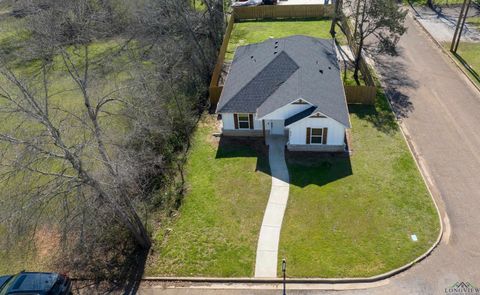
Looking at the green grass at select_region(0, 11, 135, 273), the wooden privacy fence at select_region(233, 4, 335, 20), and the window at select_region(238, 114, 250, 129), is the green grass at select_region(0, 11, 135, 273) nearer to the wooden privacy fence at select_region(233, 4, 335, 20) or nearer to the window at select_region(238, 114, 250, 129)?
the window at select_region(238, 114, 250, 129)

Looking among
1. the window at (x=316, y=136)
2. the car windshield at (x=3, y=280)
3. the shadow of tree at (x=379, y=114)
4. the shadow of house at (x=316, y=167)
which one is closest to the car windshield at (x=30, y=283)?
the car windshield at (x=3, y=280)

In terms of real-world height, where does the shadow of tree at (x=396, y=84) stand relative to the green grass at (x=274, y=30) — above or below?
below

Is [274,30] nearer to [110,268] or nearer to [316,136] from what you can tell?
[316,136]

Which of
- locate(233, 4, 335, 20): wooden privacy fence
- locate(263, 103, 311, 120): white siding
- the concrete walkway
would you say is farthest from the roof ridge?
locate(233, 4, 335, 20): wooden privacy fence

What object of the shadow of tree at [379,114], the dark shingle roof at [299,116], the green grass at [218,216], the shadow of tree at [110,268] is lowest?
the shadow of tree at [110,268]

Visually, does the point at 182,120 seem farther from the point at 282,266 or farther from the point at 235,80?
the point at 282,266

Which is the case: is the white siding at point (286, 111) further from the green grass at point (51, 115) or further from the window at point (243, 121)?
the green grass at point (51, 115)

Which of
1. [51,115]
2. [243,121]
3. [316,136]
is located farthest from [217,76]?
[51,115]

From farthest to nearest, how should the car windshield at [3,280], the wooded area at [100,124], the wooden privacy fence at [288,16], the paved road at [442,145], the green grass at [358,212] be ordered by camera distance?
the wooden privacy fence at [288,16]
the green grass at [358,212]
the paved road at [442,145]
the car windshield at [3,280]
the wooded area at [100,124]
